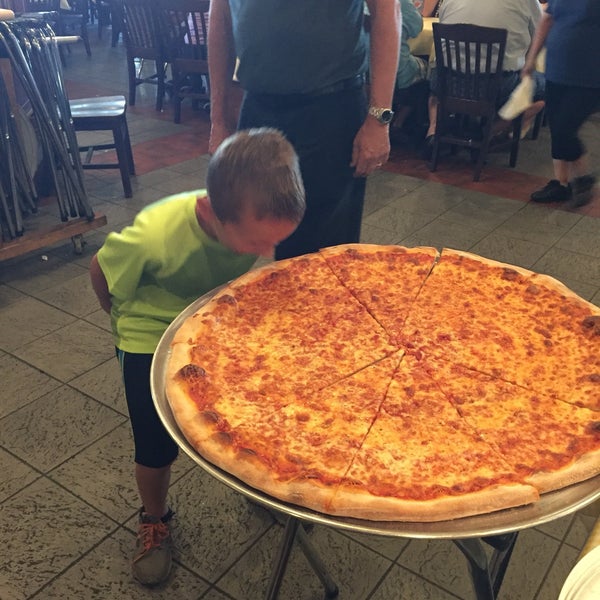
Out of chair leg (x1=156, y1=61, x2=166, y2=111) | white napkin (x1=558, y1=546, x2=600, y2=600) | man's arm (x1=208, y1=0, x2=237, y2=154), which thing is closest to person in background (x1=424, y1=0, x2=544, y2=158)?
chair leg (x1=156, y1=61, x2=166, y2=111)

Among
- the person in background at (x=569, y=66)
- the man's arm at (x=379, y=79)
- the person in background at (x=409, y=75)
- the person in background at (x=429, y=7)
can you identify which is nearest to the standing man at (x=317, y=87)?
the man's arm at (x=379, y=79)

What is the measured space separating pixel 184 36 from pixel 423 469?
17.3 ft

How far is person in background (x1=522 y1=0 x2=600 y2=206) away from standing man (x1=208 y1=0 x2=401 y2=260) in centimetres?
160

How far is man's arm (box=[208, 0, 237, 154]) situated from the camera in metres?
1.92

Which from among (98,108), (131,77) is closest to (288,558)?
(98,108)

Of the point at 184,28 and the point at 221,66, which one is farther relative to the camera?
the point at 184,28

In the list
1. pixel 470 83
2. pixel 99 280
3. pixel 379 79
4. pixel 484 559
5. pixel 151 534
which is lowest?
pixel 151 534

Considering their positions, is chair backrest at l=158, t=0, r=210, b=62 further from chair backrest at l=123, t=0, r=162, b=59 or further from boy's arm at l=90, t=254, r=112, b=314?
boy's arm at l=90, t=254, r=112, b=314

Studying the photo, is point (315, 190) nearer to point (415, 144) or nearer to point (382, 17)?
point (382, 17)

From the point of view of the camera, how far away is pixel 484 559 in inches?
41.8

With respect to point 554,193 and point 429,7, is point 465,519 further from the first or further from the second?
point 429,7

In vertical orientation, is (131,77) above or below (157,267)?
below

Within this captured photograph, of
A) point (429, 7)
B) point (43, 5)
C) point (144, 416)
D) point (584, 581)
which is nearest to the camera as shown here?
point (584, 581)

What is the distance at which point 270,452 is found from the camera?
103cm
